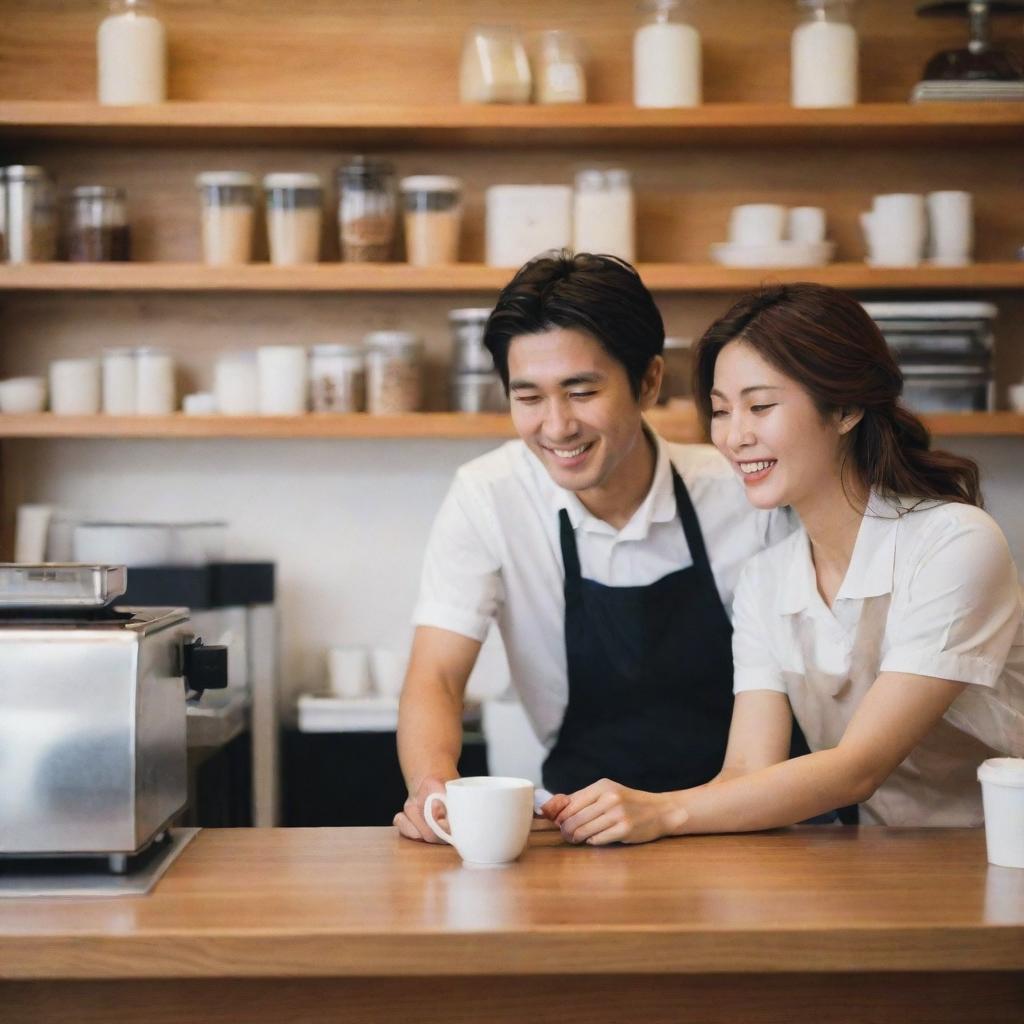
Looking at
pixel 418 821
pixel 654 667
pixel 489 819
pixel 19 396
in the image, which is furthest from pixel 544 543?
pixel 19 396

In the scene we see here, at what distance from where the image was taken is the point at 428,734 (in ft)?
6.25

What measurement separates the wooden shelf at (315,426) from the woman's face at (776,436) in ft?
4.06

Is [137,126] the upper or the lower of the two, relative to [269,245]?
upper

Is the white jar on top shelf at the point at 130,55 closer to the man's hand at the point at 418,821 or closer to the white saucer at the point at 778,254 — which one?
the white saucer at the point at 778,254

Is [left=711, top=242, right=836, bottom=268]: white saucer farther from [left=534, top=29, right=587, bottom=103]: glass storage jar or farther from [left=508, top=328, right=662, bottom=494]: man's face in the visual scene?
[left=508, top=328, right=662, bottom=494]: man's face

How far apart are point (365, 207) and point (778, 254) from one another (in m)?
0.92

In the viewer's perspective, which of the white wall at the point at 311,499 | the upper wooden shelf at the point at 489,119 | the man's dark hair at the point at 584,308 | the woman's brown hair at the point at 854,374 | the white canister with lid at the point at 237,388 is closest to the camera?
the woman's brown hair at the point at 854,374

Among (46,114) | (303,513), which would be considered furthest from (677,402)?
(46,114)

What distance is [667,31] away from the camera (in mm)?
3047

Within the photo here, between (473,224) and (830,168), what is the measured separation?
874 mm

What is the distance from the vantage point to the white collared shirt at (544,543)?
210cm

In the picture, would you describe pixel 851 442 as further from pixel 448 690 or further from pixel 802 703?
pixel 448 690

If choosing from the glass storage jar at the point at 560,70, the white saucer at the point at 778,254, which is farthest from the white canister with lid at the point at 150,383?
the white saucer at the point at 778,254

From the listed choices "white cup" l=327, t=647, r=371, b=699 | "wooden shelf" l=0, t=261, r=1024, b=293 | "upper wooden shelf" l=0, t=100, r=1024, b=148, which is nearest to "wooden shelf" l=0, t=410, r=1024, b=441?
"wooden shelf" l=0, t=261, r=1024, b=293
